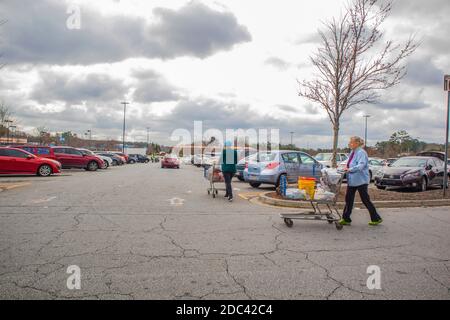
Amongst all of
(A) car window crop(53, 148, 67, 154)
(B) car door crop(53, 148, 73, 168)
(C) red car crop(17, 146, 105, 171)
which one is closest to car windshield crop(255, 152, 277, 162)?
(C) red car crop(17, 146, 105, 171)

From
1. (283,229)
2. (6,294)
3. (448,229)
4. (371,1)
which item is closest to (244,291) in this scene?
(6,294)

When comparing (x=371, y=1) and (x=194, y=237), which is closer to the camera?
(x=194, y=237)

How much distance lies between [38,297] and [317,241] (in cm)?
425

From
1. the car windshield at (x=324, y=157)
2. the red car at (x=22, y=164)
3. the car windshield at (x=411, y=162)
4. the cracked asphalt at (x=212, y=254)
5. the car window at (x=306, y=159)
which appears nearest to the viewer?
the cracked asphalt at (x=212, y=254)

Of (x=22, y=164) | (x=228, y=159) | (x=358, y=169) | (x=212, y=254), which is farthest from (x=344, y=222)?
(x=22, y=164)

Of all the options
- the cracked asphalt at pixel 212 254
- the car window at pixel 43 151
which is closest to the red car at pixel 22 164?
the car window at pixel 43 151

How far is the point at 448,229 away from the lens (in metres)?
7.40

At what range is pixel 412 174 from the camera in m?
A: 14.3

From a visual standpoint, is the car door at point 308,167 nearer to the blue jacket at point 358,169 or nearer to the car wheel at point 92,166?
the blue jacket at point 358,169

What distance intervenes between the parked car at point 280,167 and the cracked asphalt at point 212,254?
5.04 metres

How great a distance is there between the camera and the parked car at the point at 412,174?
14245mm

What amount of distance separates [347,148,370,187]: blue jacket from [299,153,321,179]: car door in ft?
22.4

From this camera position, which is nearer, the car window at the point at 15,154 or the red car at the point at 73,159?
the car window at the point at 15,154

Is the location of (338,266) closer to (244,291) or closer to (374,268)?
(374,268)
